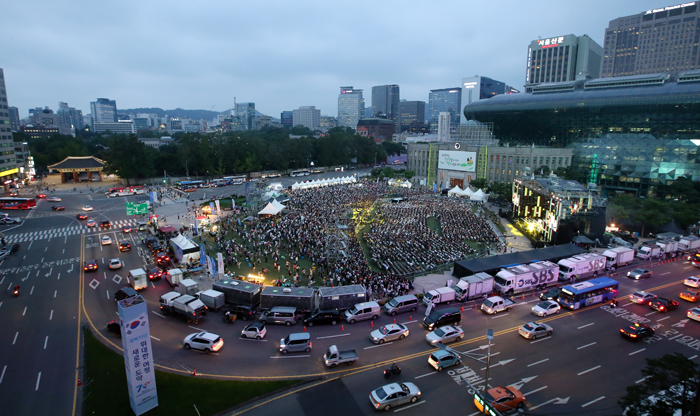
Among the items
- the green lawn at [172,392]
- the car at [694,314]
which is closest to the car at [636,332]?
the car at [694,314]

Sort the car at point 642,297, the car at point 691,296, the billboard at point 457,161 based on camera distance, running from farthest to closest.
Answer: the billboard at point 457,161, the car at point 691,296, the car at point 642,297

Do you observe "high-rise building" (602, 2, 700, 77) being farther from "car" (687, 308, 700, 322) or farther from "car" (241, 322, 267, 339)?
"car" (241, 322, 267, 339)

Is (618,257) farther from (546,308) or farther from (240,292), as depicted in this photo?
(240,292)

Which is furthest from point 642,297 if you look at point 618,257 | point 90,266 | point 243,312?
point 90,266

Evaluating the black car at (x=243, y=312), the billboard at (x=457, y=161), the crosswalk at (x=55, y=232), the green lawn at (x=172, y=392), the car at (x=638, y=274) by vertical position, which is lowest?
the green lawn at (x=172, y=392)

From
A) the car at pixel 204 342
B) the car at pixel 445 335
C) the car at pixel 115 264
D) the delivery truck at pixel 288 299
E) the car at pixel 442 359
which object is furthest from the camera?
the car at pixel 115 264

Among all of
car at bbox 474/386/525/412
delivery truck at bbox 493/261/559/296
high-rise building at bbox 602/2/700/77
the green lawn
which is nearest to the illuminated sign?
high-rise building at bbox 602/2/700/77

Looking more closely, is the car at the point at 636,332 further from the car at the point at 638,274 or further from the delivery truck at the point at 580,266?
the car at the point at 638,274
